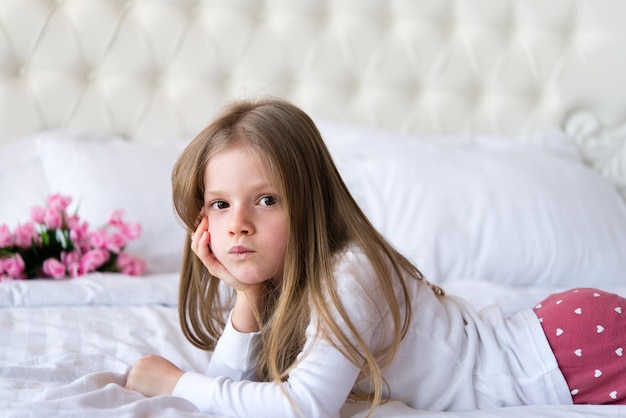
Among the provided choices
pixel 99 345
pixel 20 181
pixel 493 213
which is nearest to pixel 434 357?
pixel 99 345

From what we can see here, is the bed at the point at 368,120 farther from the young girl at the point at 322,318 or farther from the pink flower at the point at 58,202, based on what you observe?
the young girl at the point at 322,318

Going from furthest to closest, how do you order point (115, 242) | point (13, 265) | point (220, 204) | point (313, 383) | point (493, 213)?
point (493, 213) → point (115, 242) → point (13, 265) → point (220, 204) → point (313, 383)

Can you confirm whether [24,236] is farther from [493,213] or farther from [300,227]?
[493,213]

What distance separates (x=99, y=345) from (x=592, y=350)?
0.79 m

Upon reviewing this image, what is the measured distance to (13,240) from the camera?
1.58m

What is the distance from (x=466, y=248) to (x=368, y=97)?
2.33 ft

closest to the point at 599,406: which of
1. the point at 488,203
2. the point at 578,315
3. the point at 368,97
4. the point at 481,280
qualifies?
the point at 578,315

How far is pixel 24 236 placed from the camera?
62.4 inches

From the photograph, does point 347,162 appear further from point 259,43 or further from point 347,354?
point 347,354

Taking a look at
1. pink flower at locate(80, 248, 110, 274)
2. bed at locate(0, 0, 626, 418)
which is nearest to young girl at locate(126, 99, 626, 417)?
bed at locate(0, 0, 626, 418)

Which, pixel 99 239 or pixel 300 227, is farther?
pixel 99 239

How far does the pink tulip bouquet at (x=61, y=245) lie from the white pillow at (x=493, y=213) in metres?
0.60

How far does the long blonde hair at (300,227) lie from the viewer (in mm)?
988

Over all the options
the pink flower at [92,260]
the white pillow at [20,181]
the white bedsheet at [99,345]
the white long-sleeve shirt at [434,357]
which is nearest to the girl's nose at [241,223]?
the white long-sleeve shirt at [434,357]
